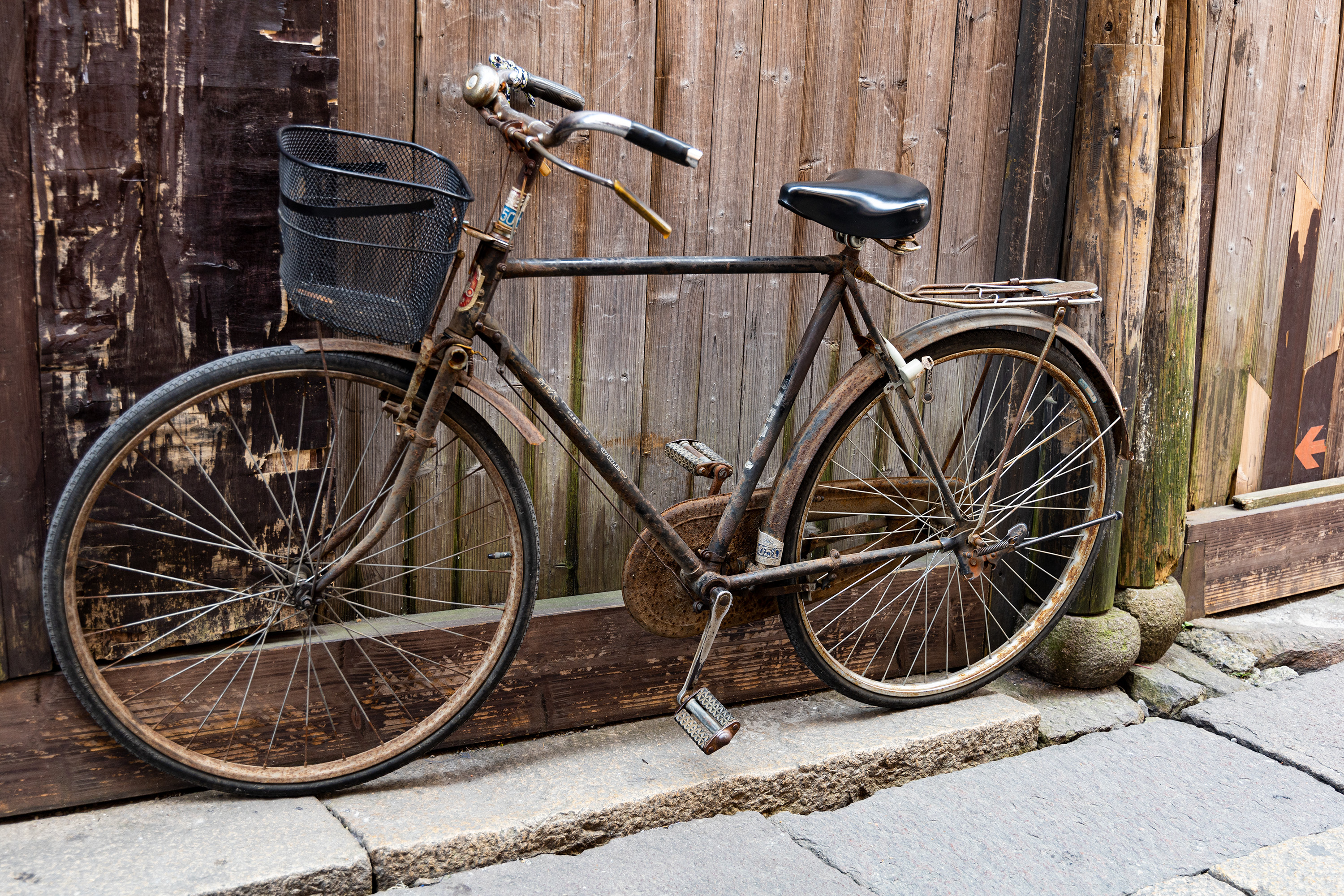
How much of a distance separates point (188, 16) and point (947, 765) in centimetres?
262

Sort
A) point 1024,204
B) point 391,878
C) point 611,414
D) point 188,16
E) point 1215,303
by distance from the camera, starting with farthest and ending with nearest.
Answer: point 1215,303, point 1024,204, point 611,414, point 391,878, point 188,16

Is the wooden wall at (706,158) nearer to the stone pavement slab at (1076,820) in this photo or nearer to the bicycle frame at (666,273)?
the bicycle frame at (666,273)

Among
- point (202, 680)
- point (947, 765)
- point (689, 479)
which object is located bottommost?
point (947, 765)

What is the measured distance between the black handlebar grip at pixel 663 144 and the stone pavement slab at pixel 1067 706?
6.50 ft

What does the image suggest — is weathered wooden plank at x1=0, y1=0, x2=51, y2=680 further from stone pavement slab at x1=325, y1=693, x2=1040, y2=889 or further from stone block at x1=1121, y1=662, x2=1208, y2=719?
stone block at x1=1121, y1=662, x2=1208, y2=719

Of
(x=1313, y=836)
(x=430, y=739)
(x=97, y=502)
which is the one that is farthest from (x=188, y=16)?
(x=1313, y=836)

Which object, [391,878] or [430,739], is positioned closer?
[391,878]

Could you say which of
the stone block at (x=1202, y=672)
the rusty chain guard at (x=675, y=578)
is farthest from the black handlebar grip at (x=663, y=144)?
the stone block at (x=1202, y=672)

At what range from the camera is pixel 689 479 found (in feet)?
10.2

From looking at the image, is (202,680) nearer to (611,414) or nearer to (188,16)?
(611,414)

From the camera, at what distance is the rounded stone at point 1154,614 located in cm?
354

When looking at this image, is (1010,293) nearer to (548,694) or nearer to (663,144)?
(663,144)

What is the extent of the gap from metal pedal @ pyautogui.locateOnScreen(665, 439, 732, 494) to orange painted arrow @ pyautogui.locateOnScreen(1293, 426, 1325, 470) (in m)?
2.65

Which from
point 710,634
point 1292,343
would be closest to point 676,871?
point 710,634
